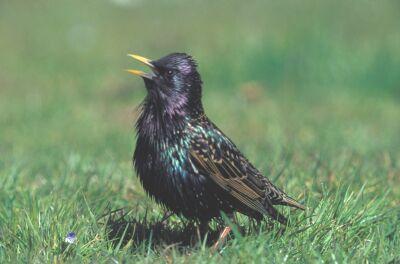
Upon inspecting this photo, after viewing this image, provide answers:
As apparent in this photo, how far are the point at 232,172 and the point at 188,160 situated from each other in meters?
0.29

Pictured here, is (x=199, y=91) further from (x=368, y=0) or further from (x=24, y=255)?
(x=368, y=0)

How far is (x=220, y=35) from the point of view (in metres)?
12.2

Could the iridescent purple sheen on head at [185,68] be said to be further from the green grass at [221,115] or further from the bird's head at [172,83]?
the green grass at [221,115]

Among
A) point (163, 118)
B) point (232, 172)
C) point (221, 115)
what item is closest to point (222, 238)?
point (232, 172)

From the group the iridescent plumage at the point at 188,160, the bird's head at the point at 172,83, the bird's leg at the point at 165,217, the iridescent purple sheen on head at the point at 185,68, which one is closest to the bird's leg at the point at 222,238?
the iridescent plumage at the point at 188,160

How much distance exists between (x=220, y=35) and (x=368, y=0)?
2430 mm

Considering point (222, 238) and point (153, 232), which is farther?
point (153, 232)

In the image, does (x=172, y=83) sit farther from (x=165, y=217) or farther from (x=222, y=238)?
(x=222, y=238)

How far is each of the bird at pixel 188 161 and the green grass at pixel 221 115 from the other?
0.23 metres

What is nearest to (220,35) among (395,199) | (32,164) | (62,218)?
(32,164)

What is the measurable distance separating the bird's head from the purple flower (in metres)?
0.84

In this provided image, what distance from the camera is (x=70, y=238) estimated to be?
4.65m

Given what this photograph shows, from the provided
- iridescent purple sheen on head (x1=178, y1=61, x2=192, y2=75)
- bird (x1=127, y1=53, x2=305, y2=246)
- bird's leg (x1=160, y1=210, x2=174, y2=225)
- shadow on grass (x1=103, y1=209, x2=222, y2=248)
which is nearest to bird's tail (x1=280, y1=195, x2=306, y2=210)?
bird (x1=127, y1=53, x2=305, y2=246)

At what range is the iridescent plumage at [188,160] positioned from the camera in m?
4.79
